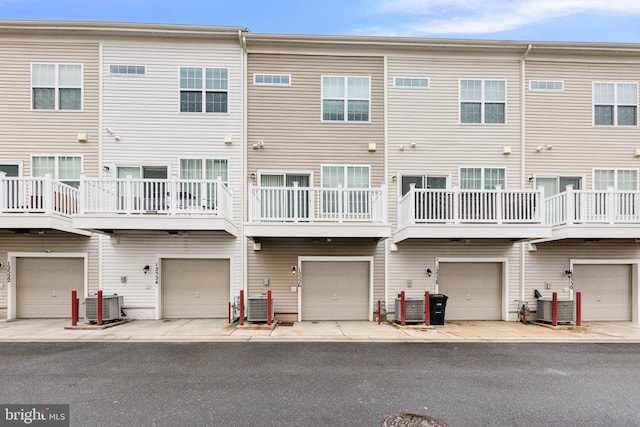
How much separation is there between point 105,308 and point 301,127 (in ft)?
26.2

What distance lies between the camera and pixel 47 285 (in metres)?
10.8

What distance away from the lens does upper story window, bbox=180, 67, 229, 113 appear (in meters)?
11.1

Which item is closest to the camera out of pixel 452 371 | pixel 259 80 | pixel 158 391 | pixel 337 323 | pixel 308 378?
pixel 158 391

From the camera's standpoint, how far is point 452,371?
252 inches

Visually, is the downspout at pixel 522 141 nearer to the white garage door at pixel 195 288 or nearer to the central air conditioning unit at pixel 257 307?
the central air conditioning unit at pixel 257 307

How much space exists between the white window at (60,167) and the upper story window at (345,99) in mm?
8007

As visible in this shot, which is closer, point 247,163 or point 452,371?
point 452,371

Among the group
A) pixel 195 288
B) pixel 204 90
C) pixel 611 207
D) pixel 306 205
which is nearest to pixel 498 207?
pixel 611 207

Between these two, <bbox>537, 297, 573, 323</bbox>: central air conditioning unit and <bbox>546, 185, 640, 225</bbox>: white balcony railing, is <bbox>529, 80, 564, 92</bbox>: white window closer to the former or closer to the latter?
<bbox>546, 185, 640, 225</bbox>: white balcony railing

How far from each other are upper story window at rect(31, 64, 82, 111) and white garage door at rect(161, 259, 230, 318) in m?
5.93

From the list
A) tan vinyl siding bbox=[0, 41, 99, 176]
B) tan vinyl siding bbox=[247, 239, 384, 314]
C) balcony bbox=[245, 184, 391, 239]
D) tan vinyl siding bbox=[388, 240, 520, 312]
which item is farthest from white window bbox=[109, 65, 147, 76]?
tan vinyl siding bbox=[388, 240, 520, 312]

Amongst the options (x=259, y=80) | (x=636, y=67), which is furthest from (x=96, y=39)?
(x=636, y=67)

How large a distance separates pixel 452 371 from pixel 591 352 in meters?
3.94

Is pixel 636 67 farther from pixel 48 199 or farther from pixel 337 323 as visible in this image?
pixel 48 199
